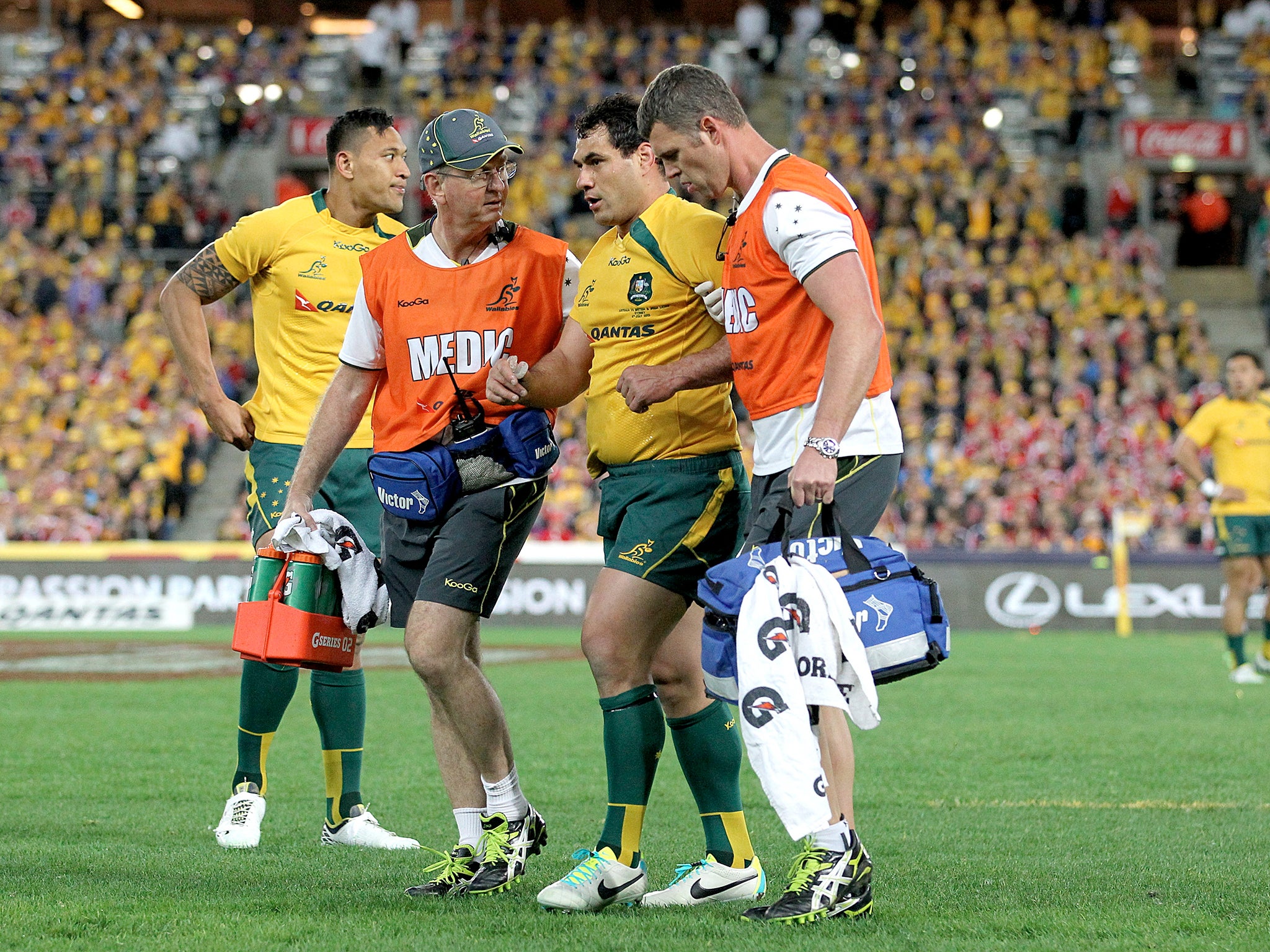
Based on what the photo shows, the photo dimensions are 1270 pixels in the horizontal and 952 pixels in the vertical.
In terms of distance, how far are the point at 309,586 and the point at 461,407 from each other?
33.3 inches

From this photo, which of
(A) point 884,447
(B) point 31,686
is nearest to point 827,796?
(A) point 884,447

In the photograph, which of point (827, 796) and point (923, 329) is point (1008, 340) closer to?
point (923, 329)

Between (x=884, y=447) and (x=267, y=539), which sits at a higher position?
(x=884, y=447)

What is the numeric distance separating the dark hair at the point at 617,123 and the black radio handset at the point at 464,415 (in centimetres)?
91

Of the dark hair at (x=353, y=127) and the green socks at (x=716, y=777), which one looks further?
the dark hair at (x=353, y=127)

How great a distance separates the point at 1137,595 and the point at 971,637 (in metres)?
2.26

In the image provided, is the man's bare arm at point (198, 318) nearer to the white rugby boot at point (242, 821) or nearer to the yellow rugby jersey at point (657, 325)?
the white rugby boot at point (242, 821)

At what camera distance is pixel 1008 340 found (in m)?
23.2

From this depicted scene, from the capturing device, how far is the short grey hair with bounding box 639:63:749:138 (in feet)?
15.5

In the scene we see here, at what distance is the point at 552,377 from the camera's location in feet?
16.7

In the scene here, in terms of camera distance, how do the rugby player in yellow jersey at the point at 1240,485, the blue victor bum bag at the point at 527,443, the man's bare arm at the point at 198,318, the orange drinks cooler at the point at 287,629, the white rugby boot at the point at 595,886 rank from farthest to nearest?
the rugby player in yellow jersey at the point at 1240,485 → the man's bare arm at the point at 198,318 → the orange drinks cooler at the point at 287,629 → the blue victor bum bag at the point at 527,443 → the white rugby boot at the point at 595,886

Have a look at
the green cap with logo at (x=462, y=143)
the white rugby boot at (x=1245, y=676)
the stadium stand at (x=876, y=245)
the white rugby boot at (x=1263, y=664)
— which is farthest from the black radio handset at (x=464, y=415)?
the stadium stand at (x=876, y=245)

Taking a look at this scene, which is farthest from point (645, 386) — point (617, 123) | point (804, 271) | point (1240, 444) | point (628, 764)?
point (1240, 444)

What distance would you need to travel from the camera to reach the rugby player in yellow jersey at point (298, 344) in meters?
6.25
